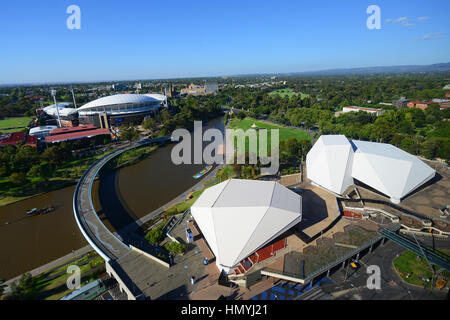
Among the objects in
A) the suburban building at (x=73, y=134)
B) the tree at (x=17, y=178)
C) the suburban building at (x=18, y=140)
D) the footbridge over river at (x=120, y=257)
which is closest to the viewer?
the footbridge over river at (x=120, y=257)

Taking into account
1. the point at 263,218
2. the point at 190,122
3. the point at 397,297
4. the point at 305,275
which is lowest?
the point at 397,297

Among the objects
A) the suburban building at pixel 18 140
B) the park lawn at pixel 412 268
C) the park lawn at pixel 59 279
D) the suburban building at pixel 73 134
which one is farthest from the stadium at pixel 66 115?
the park lawn at pixel 412 268

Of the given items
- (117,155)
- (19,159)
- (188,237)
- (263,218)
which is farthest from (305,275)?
(19,159)

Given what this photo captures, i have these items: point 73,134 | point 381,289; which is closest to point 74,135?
point 73,134

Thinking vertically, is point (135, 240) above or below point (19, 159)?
below

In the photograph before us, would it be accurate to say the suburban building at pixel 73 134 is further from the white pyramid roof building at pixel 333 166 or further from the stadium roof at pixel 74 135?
the white pyramid roof building at pixel 333 166

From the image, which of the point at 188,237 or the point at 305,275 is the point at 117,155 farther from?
the point at 305,275

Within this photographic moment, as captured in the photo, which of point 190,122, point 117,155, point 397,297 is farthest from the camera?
point 190,122
